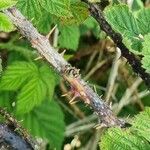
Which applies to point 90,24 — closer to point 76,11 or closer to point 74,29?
point 74,29

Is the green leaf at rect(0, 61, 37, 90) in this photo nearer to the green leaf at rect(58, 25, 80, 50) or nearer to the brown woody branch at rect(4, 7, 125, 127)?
the green leaf at rect(58, 25, 80, 50)

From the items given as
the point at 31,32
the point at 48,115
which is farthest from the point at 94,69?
the point at 31,32

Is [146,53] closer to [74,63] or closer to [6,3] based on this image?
[6,3]

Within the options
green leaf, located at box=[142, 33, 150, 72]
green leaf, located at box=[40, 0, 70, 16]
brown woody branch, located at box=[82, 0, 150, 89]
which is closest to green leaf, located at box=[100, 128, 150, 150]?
green leaf, located at box=[142, 33, 150, 72]

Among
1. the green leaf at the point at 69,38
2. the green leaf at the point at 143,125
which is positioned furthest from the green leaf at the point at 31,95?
the green leaf at the point at 143,125

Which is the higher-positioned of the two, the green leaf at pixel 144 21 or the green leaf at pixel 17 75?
the green leaf at pixel 144 21

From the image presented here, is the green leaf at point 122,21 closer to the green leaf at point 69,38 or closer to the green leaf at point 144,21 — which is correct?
the green leaf at point 144,21
